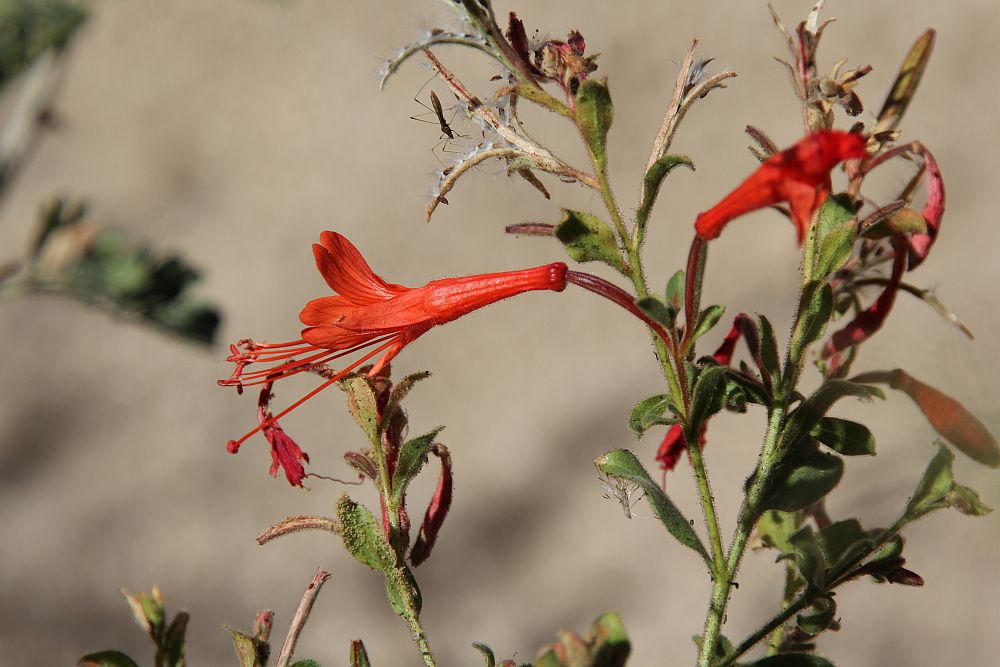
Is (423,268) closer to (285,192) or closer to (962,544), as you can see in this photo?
(285,192)

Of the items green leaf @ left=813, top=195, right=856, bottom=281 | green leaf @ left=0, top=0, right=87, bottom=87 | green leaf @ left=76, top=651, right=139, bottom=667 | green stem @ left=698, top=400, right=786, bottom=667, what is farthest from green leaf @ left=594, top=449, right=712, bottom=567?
green leaf @ left=0, top=0, right=87, bottom=87

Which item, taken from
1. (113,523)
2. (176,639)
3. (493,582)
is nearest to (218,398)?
(113,523)

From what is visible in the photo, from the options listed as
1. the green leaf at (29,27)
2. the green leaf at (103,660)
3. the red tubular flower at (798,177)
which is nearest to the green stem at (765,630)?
the red tubular flower at (798,177)

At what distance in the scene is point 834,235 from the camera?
2.93ft

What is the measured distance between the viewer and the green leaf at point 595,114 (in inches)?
34.5

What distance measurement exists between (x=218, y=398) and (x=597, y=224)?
421 centimetres

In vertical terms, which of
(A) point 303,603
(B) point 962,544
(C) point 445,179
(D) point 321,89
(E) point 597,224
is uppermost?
(D) point 321,89

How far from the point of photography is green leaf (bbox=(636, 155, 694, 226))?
842 mm

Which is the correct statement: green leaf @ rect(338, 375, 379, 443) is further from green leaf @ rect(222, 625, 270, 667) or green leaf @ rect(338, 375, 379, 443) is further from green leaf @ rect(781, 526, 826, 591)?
green leaf @ rect(781, 526, 826, 591)

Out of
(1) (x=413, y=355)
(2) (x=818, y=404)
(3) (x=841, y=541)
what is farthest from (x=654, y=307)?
(1) (x=413, y=355)

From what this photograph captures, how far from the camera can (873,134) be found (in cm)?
96

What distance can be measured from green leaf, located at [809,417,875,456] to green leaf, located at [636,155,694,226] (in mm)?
263

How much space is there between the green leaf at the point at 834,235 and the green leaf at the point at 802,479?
16 centimetres

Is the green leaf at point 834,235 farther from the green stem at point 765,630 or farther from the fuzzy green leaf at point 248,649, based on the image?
the fuzzy green leaf at point 248,649
